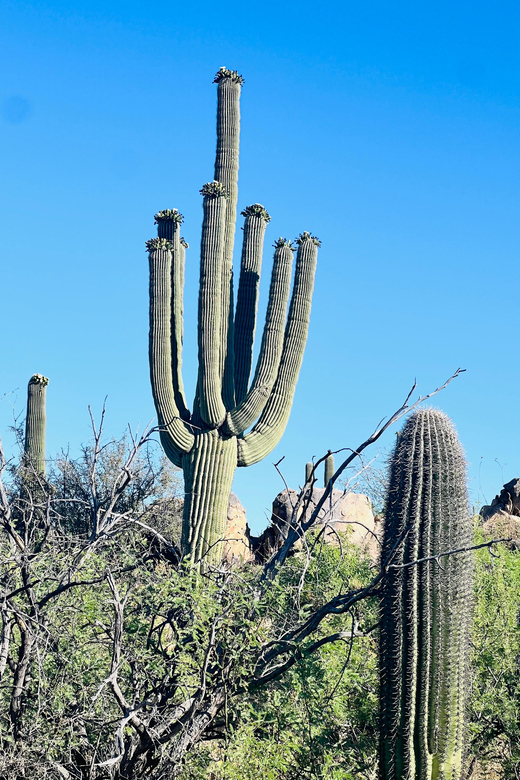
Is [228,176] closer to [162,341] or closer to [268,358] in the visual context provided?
[162,341]

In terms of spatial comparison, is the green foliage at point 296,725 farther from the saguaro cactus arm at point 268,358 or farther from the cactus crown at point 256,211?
the cactus crown at point 256,211

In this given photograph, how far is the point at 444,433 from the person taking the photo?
5.56 meters

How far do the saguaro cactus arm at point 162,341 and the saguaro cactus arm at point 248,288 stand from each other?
Answer: 1.04 m

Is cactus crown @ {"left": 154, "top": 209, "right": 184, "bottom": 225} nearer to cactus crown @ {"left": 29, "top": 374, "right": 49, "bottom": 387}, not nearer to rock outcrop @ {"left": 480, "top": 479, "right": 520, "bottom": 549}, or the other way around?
cactus crown @ {"left": 29, "top": 374, "right": 49, "bottom": 387}

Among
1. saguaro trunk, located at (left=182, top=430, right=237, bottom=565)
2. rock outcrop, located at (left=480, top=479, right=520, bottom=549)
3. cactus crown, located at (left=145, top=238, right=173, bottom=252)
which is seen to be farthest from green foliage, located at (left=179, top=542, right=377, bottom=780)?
rock outcrop, located at (left=480, top=479, right=520, bottom=549)

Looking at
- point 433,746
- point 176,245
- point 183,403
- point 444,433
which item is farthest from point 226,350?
point 433,746

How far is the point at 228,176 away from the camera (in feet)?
44.6

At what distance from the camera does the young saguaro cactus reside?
4949mm

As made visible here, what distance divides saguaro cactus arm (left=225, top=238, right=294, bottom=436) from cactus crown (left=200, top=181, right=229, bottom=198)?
1.36m

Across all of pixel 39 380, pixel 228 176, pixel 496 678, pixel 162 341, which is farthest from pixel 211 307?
pixel 496 678

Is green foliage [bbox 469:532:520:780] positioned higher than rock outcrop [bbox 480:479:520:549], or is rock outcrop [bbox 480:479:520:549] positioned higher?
rock outcrop [bbox 480:479:520:549]

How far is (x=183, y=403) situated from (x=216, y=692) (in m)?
8.31

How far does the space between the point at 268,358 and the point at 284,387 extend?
501 millimetres

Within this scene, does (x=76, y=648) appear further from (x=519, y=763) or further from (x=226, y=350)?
(x=226, y=350)
